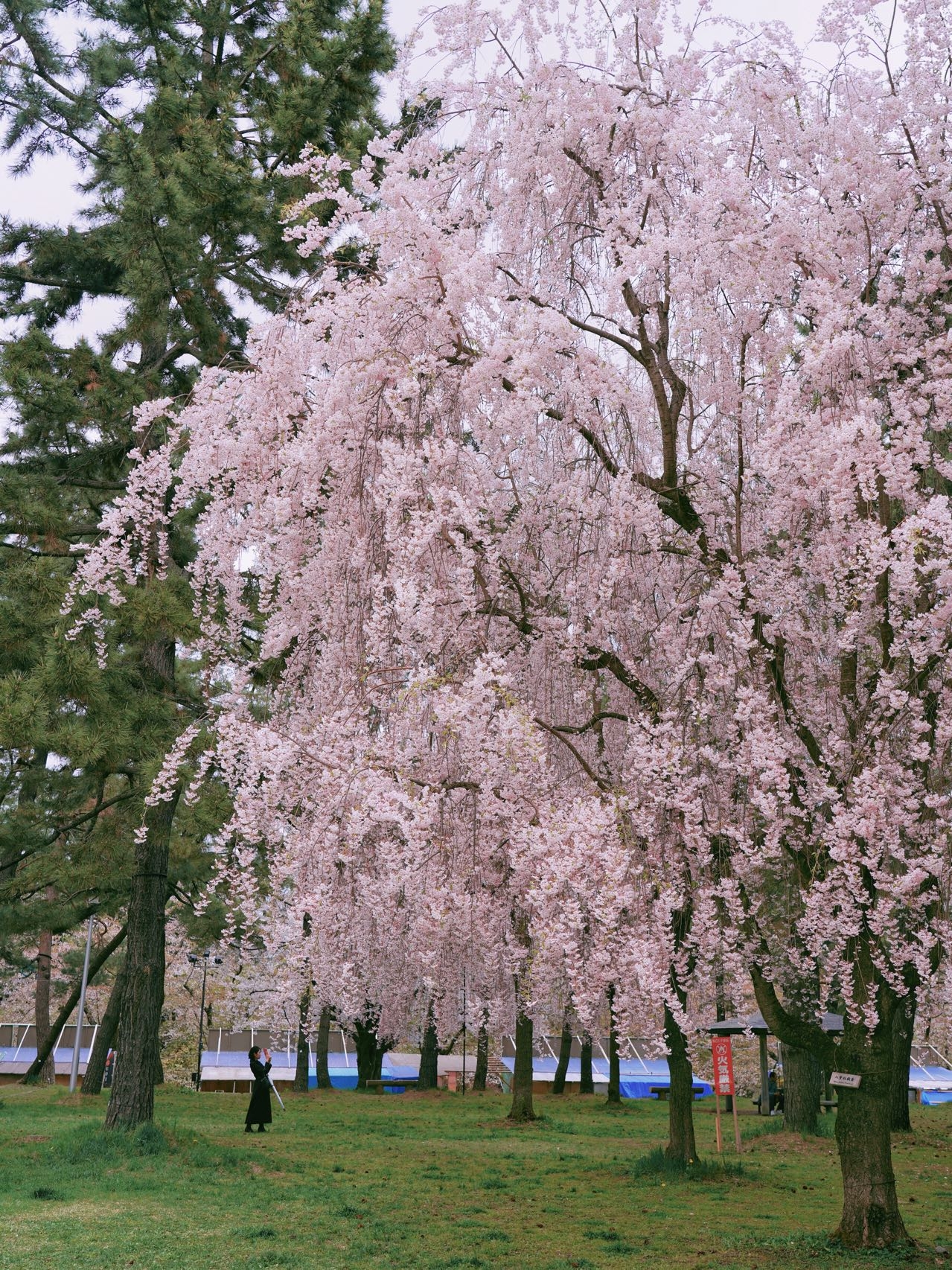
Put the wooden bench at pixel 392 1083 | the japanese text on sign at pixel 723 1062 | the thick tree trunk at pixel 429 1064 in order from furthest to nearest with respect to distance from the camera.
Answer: the wooden bench at pixel 392 1083 < the thick tree trunk at pixel 429 1064 < the japanese text on sign at pixel 723 1062

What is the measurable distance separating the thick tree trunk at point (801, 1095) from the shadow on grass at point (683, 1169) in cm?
433

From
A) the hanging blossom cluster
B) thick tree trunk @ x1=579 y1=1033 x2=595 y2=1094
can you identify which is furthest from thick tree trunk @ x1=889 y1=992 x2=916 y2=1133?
thick tree trunk @ x1=579 y1=1033 x2=595 y2=1094

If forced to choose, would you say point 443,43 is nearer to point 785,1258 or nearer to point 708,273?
point 708,273

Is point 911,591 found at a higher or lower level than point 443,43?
lower

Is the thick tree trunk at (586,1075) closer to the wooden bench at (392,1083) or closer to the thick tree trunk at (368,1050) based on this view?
the wooden bench at (392,1083)

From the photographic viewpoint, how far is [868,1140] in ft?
20.8

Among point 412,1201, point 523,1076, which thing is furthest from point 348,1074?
point 412,1201

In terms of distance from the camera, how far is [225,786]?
10.6m

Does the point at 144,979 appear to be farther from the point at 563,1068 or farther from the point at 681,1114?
the point at 563,1068

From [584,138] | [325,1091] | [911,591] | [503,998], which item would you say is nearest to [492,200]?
[584,138]

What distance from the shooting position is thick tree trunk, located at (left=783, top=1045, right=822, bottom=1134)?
47.0 feet

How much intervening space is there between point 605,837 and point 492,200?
429 centimetres

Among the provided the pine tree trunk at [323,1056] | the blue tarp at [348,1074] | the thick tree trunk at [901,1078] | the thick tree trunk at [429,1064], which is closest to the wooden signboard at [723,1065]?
the thick tree trunk at [901,1078]

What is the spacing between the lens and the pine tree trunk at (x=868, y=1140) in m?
6.29
